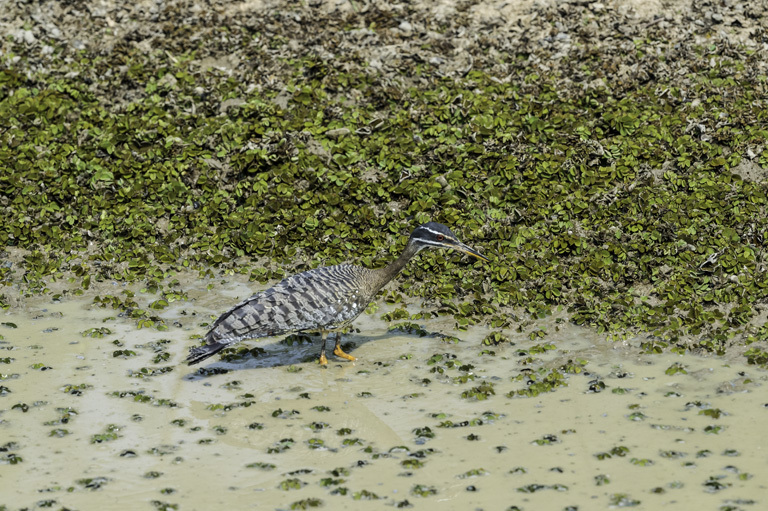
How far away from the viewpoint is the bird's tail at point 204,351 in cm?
1084

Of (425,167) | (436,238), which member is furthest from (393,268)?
(425,167)

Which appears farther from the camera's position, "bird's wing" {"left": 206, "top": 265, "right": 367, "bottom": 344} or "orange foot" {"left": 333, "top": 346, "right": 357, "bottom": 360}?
"orange foot" {"left": 333, "top": 346, "right": 357, "bottom": 360}

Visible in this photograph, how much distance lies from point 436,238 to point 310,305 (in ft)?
6.32

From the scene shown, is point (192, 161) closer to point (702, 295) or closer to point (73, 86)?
point (73, 86)

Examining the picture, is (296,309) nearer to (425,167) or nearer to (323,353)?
(323,353)

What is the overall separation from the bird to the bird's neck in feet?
0.04

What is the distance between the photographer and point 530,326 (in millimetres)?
12414

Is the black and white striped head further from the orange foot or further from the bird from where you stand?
the orange foot

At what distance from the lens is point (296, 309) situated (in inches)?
447

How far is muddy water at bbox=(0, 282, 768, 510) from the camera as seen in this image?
28.6ft

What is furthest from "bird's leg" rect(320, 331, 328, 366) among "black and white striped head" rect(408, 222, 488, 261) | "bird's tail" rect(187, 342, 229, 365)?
"black and white striped head" rect(408, 222, 488, 261)

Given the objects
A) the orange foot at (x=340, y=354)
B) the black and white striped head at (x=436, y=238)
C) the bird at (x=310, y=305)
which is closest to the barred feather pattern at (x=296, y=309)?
the bird at (x=310, y=305)

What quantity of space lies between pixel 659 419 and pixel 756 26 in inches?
425

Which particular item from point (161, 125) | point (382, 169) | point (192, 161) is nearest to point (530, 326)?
point (382, 169)
